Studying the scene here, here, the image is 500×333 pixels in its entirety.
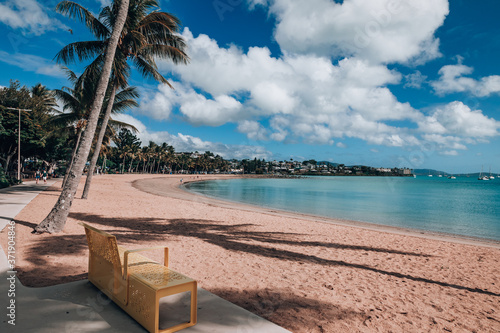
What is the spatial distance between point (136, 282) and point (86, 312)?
822 millimetres

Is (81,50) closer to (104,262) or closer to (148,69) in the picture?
(148,69)

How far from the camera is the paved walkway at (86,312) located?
9.76 feet

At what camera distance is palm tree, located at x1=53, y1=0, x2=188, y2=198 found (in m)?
12.0

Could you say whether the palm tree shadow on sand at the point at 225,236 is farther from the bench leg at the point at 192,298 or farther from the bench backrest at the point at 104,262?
the bench leg at the point at 192,298

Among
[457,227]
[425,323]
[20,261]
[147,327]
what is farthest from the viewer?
[457,227]

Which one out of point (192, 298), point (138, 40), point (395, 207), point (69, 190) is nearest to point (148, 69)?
point (138, 40)

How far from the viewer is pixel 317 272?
562 cm

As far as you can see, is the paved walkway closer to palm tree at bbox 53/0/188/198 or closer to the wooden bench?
the wooden bench

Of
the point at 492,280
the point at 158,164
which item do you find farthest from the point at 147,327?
the point at 158,164

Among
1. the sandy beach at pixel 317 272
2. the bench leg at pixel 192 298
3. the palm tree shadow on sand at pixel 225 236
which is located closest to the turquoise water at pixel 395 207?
the sandy beach at pixel 317 272

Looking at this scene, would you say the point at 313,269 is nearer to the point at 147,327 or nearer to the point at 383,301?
the point at 383,301

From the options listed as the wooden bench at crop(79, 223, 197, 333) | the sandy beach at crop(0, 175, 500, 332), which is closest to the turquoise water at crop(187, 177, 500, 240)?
the sandy beach at crop(0, 175, 500, 332)

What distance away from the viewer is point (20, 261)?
5074mm

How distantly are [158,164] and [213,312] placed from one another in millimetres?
102747
